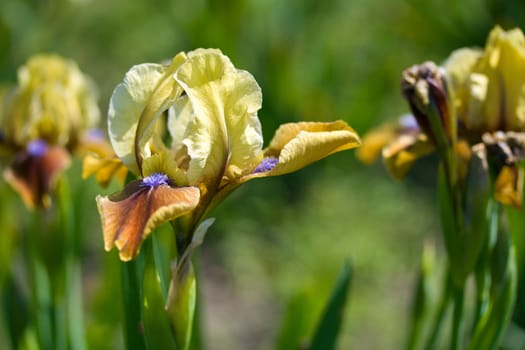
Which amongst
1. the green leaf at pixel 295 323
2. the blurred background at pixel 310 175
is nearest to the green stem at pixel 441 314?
the green leaf at pixel 295 323

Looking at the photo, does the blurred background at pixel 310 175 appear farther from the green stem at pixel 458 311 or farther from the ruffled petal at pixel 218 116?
the ruffled petal at pixel 218 116

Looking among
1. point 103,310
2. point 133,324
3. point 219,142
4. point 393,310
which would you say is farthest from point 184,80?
point 393,310

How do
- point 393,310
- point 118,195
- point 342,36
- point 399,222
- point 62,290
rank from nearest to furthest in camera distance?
point 118,195 → point 62,290 → point 393,310 → point 399,222 → point 342,36

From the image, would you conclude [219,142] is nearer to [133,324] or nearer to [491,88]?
[133,324]

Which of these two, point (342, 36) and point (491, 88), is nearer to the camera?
point (491, 88)

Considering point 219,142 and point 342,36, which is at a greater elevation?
point 342,36

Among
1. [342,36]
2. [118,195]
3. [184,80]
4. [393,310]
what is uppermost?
[342,36]

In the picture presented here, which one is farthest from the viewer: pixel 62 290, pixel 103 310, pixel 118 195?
pixel 103 310
